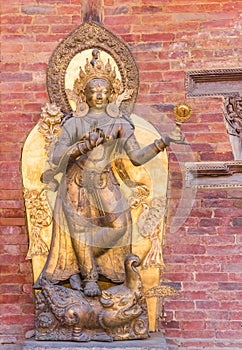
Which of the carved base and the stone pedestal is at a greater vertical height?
the carved base

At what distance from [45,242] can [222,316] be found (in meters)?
Result: 1.21

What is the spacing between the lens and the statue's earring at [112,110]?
4102 mm

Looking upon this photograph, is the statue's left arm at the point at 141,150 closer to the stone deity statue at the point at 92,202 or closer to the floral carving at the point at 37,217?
the stone deity statue at the point at 92,202

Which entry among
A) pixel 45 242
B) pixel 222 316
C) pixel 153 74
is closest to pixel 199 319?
pixel 222 316

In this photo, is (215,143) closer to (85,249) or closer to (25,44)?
(85,249)

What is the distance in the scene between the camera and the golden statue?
3.81 meters

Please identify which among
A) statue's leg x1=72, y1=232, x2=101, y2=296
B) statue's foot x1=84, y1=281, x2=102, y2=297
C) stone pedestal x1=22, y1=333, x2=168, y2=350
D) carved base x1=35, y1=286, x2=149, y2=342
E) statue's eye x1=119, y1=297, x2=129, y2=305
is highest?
statue's leg x1=72, y1=232, x2=101, y2=296

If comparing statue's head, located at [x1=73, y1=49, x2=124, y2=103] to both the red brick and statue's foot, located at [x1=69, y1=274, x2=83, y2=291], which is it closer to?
statue's foot, located at [x1=69, y1=274, x2=83, y2=291]

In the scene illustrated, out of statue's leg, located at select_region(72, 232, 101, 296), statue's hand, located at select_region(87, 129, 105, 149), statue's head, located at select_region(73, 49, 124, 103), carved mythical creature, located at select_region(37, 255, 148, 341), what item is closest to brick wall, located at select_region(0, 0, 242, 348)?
statue's head, located at select_region(73, 49, 124, 103)

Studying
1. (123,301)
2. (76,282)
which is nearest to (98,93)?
(76,282)

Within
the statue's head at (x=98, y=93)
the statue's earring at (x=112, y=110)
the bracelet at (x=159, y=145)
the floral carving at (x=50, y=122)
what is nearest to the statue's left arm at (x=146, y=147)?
the bracelet at (x=159, y=145)

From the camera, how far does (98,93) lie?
4.05 metres

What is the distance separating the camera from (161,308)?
4.10m

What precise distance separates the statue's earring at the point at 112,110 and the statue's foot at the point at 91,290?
1.05m
